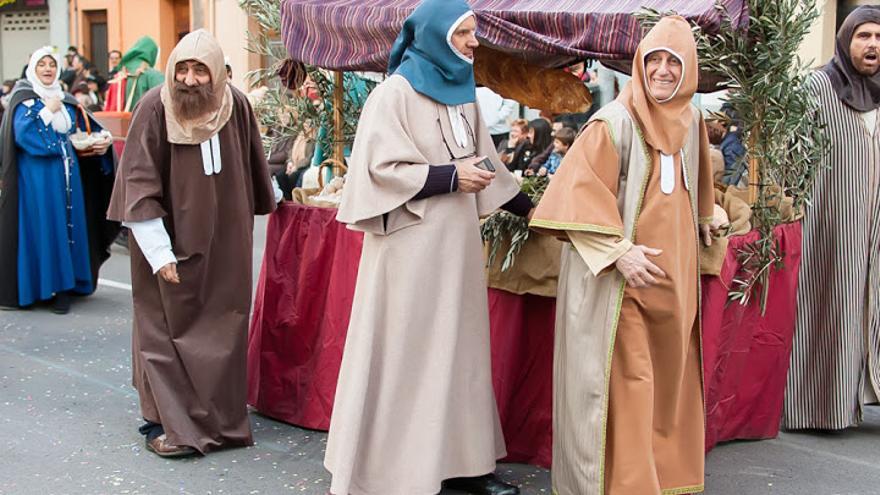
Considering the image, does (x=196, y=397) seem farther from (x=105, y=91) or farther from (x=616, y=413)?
(x=105, y=91)

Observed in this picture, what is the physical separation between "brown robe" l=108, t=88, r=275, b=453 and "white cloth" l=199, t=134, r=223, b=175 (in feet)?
0.08

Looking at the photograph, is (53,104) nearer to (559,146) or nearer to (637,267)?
(559,146)

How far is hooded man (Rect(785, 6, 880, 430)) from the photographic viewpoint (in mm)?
5430

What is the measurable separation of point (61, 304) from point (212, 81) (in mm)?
4071

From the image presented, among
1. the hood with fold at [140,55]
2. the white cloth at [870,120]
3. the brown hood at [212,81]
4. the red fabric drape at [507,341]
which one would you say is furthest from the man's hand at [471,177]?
the hood with fold at [140,55]

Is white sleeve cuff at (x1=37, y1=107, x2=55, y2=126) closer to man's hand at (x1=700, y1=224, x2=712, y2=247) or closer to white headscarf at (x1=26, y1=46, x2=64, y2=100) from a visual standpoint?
white headscarf at (x1=26, y1=46, x2=64, y2=100)

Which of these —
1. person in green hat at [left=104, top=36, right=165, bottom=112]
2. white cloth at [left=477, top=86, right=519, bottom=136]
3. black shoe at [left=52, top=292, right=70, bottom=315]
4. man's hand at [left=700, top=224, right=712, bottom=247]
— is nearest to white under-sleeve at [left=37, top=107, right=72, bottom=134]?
black shoe at [left=52, top=292, right=70, bottom=315]

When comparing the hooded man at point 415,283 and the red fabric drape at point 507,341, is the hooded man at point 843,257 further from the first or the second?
the hooded man at point 415,283

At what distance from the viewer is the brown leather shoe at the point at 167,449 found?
16.8 ft

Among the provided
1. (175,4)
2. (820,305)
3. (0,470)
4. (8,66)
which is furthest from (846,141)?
(8,66)

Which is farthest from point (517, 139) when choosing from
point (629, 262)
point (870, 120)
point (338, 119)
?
point (629, 262)

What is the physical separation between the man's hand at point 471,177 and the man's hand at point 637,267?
60cm

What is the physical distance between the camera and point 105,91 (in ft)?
58.1

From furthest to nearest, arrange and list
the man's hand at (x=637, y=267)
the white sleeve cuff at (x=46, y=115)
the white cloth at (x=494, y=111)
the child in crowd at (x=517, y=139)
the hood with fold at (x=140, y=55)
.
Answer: the hood with fold at (x=140, y=55) < the white cloth at (x=494, y=111) < the child in crowd at (x=517, y=139) < the white sleeve cuff at (x=46, y=115) < the man's hand at (x=637, y=267)
